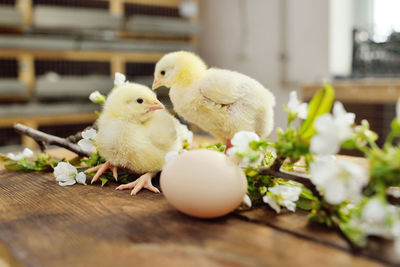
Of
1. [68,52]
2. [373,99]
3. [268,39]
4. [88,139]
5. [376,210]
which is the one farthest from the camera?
[268,39]

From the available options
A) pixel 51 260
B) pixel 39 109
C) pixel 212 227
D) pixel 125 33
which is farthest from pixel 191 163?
pixel 125 33

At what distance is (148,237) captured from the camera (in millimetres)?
440

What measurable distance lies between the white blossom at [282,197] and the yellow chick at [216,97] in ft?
0.60

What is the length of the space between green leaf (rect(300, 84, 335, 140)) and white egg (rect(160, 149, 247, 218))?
10 centimetres

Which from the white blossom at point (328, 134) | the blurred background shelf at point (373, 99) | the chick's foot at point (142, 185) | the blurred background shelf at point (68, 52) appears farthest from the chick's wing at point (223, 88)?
the blurred background shelf at point (68, 52)

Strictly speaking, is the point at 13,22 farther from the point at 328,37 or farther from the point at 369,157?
the point at 369,157

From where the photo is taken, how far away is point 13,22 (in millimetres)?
2279

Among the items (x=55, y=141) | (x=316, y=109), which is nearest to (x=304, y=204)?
(x=316, y=109)

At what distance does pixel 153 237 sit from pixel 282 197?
0.60ft

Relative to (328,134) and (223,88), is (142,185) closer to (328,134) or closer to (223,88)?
(223,88)

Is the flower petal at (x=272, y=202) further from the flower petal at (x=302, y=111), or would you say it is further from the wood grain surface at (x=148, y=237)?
the flower petal at (x=302, y=111)

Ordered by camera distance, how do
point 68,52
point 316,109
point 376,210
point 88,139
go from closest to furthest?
point 376,210 < point 316,109 < point 88,139 < point 68,52

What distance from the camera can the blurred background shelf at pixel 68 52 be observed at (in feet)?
7.78

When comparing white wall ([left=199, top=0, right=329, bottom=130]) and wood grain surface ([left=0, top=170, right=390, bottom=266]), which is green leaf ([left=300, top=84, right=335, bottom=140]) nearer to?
wood grain surface ([left=0, top=170, right=390, bottom=266])
